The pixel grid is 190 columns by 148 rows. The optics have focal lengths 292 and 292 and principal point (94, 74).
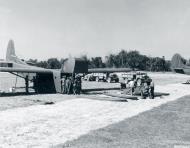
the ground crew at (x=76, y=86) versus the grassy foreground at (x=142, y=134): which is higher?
the ground crew at (x=76, y=86)

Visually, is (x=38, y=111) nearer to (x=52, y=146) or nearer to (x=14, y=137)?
(x=14, y=137)

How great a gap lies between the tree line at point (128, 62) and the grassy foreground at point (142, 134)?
353 feet

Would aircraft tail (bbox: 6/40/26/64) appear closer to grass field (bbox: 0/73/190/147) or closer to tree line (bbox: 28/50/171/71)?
grass field (bbox: 0/73/190/147)

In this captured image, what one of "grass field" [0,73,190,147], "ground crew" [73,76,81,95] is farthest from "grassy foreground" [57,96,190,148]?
"ground crew" [73,76,81,95]

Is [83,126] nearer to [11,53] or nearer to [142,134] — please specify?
[142,134]

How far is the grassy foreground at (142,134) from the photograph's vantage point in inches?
419

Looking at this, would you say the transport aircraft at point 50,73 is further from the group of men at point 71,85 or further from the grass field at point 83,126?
the grass field at point 83,126

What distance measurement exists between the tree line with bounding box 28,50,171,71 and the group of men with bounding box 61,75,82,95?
3632 inches

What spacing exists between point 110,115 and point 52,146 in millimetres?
7338

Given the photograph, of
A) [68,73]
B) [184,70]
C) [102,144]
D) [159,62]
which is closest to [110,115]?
[102,144]

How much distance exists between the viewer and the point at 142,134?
12359mm

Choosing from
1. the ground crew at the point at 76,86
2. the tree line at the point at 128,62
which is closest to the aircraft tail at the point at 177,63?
the ground crew at the point at 76,86

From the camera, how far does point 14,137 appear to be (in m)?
11.3

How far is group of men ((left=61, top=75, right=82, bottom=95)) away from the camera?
96.8 feet
